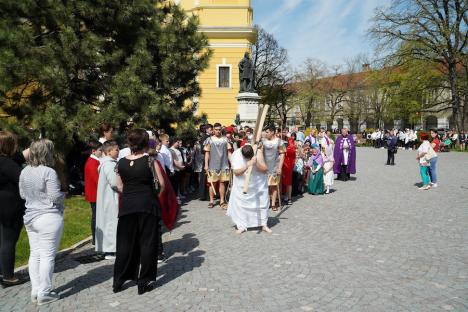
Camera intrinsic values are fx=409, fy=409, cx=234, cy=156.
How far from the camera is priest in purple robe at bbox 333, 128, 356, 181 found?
14.2 metres

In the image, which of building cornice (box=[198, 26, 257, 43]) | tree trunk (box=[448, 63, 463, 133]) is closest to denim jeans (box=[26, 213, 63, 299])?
building cornice (box=[198, 26, 257, 43])

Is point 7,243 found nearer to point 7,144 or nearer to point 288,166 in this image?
point 7,144

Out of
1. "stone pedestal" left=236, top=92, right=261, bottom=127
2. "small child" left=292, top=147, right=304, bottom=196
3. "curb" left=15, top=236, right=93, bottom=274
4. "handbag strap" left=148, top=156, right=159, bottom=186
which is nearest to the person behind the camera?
"handbag strap" left=148, top=156, right=159, bottom=186

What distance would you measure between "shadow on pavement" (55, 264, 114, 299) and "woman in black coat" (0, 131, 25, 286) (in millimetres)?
705

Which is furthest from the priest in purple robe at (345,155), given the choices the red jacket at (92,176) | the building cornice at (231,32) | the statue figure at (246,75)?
the building cornice at (231,32)

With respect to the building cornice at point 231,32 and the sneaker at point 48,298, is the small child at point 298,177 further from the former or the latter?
the building cornice at point 231,32

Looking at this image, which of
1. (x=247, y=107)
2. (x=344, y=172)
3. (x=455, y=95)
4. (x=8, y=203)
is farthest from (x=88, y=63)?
(x=455, y=95)

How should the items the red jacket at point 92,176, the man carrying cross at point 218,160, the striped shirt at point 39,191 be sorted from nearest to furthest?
1. the striped shirt at point 39,191
2. the red jacket at point 92,176
3. the man carrying cross at point 218,160

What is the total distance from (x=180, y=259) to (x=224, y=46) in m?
28.1

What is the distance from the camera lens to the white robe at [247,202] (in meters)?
7.34

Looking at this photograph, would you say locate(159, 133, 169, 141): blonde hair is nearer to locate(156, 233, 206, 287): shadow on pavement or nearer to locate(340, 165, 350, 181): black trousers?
locate(156, 233, 206, 287): shadow on pavement

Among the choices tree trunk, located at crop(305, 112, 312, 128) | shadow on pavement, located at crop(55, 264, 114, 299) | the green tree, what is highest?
tree trunk, located at crop(305, 112, 312, 128)

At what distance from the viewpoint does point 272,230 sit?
7.44 meters

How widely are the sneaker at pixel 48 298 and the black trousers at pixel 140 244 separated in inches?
24.5
